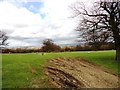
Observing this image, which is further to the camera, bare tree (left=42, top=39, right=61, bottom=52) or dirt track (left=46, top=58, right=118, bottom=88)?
bare tree (left=42, top=39, right=61, bottom=52)

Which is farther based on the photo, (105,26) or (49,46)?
(49,46)

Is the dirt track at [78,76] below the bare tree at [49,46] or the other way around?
below

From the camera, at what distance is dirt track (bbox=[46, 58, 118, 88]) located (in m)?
22.3

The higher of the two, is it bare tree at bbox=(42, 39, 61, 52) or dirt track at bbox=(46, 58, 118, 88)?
bare tree at bbox=(42, 39, 61, 52)

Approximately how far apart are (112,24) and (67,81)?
16.9m

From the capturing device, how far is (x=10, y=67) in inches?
931

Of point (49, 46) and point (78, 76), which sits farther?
point (49, 46)

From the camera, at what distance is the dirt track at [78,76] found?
73.0ft

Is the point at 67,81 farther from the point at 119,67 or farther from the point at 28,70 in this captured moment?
the point at 119,67

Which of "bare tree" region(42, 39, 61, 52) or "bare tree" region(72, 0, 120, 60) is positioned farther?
"bare tree" region(42, 39, 61, 52)

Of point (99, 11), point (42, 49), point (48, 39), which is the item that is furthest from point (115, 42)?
point (48, 39)

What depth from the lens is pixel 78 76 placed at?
24672mm

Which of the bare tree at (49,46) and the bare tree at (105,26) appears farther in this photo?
the bare tree at (49,46)

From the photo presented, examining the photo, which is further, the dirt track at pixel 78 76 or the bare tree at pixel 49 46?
the bare tree at pixel 49 46
